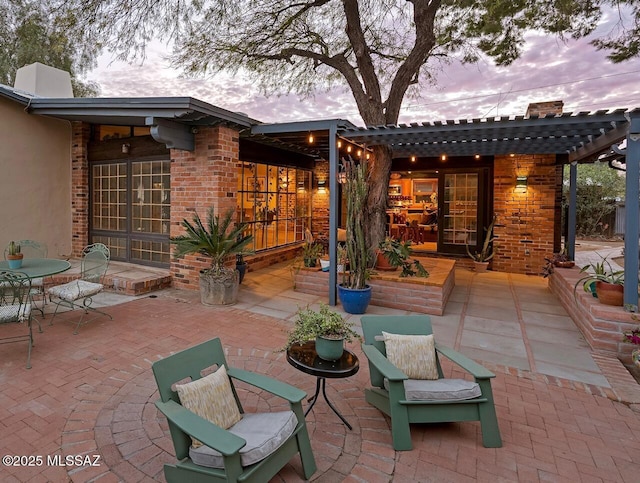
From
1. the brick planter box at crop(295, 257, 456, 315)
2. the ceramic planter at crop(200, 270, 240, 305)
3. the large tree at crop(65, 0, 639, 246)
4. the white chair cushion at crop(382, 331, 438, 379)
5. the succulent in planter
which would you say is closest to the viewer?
the white chair cushion at crop(382, 331, 438, 379)

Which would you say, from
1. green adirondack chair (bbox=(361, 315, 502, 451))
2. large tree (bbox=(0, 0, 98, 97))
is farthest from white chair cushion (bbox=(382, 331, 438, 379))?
large tree (bbox=(0, 0, 98, 97))

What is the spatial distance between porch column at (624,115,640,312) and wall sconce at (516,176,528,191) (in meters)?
4.47

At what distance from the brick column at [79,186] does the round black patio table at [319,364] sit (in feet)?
23.5

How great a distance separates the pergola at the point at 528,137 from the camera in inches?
161

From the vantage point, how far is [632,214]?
4105 mm

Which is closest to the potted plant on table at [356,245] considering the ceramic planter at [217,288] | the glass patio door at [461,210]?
the ceramic planter at [217,288]

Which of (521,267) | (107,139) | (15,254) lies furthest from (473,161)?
(15,254)

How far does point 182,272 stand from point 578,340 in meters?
5.94

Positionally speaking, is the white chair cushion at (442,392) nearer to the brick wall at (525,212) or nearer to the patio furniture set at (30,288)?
the patio furniture set at (30,288)

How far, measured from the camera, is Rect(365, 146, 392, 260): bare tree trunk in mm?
7020

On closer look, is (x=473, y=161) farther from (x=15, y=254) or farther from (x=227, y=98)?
(x=15, y=254)

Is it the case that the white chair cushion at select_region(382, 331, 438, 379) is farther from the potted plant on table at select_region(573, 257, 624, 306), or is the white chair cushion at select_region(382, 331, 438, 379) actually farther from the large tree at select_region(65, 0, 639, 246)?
the large tree at select_region(65, 0, 639, 246)

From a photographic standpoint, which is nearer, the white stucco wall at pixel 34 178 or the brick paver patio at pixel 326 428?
the brick paver patio at pixel 326 428

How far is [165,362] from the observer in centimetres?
219
